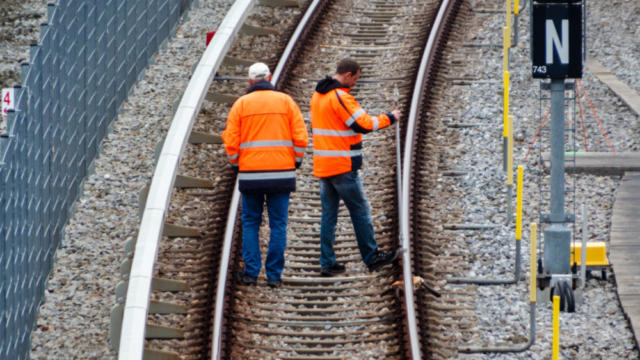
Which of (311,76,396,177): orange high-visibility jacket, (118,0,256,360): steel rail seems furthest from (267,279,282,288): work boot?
(118,0,256,360): steel rail

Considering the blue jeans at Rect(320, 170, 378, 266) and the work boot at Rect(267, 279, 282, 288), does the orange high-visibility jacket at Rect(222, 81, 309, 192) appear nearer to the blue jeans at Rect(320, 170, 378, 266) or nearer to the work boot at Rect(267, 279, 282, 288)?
the blue jeans at Rect(320, 170, 378, 266)

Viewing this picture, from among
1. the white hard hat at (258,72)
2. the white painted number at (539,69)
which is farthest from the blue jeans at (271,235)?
the white painted number at (539,69)

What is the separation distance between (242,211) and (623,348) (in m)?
3.32

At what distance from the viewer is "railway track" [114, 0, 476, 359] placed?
8922 mm

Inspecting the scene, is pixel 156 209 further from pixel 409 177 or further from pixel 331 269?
pixel 409 177

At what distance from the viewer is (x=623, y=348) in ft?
28.3

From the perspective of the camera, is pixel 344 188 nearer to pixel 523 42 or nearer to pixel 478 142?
pixel 478 142

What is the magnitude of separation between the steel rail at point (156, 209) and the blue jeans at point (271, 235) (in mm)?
683

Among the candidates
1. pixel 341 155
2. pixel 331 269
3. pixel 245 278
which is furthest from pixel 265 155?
pixel 331 269

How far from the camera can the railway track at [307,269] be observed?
29.3 ft

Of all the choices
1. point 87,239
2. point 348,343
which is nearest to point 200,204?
point 87,239

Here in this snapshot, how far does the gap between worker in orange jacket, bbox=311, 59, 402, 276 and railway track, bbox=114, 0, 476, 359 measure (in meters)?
0.23

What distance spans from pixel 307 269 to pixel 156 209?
153cm

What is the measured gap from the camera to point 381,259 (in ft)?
32.4
